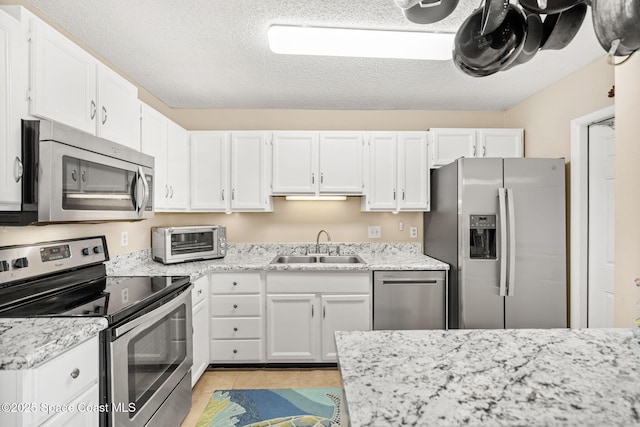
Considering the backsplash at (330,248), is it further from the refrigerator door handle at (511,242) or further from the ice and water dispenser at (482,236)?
the refrigerator door handle at (511,242)

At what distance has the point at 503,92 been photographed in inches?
112

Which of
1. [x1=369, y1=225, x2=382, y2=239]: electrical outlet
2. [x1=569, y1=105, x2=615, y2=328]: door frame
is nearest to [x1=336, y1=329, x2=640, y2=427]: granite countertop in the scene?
[x1=569, y1=105, x2=615, y2=328]: door frame

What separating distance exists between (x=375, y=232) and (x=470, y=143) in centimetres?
126

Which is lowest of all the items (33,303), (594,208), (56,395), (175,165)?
(56,395)

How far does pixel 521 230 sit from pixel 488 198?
1.13ft

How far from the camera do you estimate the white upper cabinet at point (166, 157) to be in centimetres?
232

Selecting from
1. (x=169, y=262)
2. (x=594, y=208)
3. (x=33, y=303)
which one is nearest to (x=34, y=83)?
(x=33, y=303)

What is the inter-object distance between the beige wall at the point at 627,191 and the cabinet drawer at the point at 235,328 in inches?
93.5

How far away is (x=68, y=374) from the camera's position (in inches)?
44.8

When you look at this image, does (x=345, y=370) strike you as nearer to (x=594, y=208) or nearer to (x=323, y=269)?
(x=323, y=269)

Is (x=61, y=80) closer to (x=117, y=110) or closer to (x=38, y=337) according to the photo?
(x=117, y=110)

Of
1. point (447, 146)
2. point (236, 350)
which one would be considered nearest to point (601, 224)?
Result: point (447, 146)

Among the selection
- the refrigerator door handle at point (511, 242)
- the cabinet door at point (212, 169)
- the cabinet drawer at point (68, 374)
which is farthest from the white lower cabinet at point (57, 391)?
the refrigerator door handle at point (511, 242)

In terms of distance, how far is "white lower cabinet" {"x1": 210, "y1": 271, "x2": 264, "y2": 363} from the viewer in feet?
8.74
